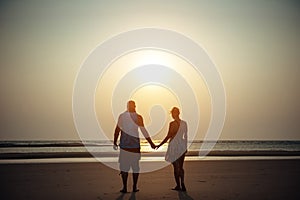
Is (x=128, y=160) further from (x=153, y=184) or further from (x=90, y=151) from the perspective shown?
(x=90, y=151)

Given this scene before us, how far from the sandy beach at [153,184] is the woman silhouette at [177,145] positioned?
45cm

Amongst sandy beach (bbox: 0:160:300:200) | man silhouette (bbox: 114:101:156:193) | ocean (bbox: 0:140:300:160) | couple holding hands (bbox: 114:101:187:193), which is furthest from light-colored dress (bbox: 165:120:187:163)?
ocean (bbox: 0:140:300:160)

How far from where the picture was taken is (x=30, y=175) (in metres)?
14.0

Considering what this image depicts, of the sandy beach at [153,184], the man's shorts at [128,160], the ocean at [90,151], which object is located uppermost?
the man's shorts at [128,160]

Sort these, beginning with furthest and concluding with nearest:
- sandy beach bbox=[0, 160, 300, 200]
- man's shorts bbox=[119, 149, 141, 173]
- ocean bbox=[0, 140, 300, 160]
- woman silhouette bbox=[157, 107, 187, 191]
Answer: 1. ocean bbox=[0, 140, 300, 160]
2. woman silhouette bbox=[157, 107, 187, 191]
3. man's shorts bbox=[119, 149, 141, 173]
4. sandy beach bbox=[0, 160, 300, 200]

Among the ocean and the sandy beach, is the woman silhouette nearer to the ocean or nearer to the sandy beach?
the sandy beach

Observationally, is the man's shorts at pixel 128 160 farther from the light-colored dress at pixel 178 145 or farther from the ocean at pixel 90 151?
the ocean at pixel 90 151

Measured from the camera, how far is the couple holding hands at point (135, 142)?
34.6ft

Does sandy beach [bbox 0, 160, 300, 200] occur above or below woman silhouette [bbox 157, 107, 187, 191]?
below

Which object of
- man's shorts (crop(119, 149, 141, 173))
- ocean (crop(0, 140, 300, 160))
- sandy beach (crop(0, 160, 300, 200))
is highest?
man's shorts (crop(119, 149, 141, 173))

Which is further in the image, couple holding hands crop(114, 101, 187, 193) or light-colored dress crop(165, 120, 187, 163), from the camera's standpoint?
light-colored dress crop(165, 120, 187, 163)

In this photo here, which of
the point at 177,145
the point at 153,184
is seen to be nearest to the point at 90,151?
the point at 153,184

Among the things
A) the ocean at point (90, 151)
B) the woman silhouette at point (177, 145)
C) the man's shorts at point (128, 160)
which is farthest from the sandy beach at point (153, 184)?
the ocean at point (90, 151)

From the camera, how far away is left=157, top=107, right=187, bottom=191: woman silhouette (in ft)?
35.5
